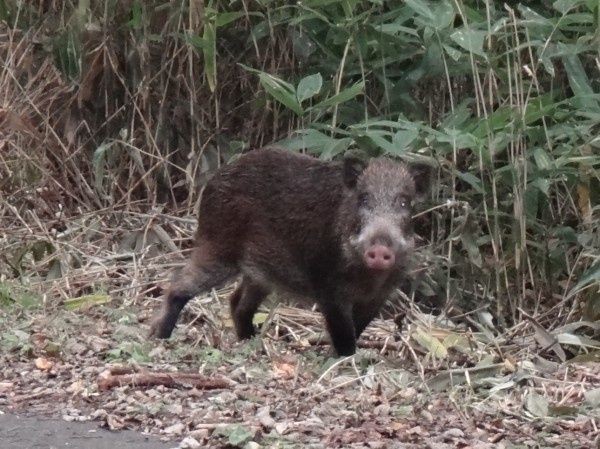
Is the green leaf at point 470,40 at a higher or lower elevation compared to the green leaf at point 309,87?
higher

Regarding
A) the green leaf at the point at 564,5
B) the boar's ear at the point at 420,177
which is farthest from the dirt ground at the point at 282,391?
the green leaf at the point at 564,5

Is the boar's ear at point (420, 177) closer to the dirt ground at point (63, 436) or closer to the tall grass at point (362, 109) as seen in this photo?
the tall grass at point (362, 109)

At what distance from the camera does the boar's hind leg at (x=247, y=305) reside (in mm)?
6254

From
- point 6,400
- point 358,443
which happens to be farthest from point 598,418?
point 6,400

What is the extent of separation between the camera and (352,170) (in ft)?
19.5

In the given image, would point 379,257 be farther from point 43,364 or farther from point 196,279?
point 43,364

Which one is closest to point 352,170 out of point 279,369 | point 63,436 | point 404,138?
point 404,138

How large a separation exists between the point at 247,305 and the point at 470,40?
5.21 ft

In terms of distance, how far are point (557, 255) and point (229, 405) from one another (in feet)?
7.42

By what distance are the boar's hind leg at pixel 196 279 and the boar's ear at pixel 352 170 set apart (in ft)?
2.30

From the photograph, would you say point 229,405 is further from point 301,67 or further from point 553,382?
point 301,67

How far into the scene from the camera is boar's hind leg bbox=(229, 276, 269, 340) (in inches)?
246

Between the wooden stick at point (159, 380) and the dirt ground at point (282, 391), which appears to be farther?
the wooden stick at point (159, 380)

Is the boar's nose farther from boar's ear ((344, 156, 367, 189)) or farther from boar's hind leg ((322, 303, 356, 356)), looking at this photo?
boar's ear ((344, 156, 367, 189))
